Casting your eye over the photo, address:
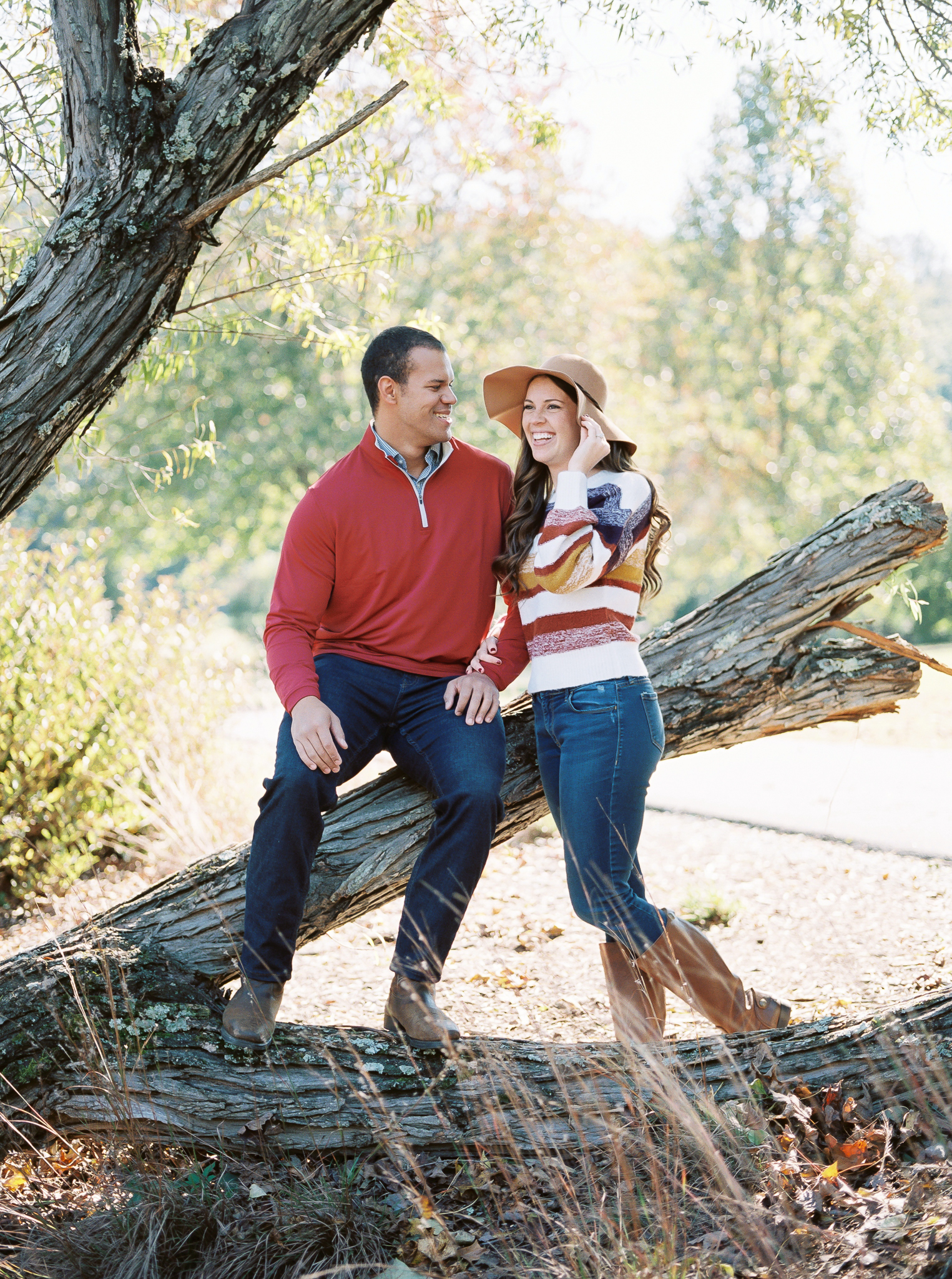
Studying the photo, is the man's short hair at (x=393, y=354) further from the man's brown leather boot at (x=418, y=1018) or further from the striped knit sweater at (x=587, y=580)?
the man's brown leather boot at (x=418, y=1018)

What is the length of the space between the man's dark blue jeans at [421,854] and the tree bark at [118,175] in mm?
1139

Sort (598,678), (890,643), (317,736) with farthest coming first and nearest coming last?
1. (890,643)
2. (598,678)
3. (317,736)

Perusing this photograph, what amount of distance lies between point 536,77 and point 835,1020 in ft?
13.1

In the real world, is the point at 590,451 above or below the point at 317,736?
above

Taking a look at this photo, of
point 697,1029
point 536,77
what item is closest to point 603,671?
point 697,1029

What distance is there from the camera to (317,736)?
296 cm

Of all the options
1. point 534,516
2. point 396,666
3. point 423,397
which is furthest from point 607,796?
point 423,397

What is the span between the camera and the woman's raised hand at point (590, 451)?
3.11 m

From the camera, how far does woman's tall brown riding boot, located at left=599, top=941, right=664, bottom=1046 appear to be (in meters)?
3.05

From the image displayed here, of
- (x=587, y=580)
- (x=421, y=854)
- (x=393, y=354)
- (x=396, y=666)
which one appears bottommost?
(x=421, y=854)

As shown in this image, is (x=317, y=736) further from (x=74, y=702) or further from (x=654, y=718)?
(x=74, y=702)

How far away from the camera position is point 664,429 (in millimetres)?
19562

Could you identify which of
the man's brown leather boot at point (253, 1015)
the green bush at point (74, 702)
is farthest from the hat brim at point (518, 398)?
the green bush at point (74, 702)

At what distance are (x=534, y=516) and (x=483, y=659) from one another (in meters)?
0.49
